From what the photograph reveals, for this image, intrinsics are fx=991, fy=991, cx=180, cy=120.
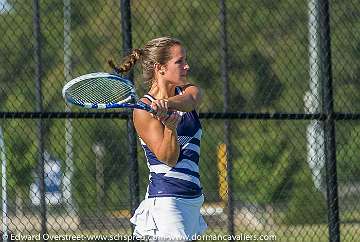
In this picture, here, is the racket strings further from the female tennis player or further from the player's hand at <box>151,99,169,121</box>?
the player's hand at <box>151,99,169,121</box>

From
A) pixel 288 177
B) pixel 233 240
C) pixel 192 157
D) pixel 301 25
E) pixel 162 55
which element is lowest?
pixel 288 177

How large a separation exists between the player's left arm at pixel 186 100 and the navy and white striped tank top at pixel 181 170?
0.20ft

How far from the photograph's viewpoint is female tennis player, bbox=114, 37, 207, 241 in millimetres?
4051

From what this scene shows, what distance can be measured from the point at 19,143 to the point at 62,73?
1172 millimetres

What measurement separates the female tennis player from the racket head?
94mm

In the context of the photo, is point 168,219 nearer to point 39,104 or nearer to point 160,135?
point 160,135

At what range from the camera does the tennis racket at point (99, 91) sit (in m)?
4.31

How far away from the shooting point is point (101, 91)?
4.51m

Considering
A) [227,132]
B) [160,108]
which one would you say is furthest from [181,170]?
[227,132]

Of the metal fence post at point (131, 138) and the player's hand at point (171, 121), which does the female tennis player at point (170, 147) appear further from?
the metal fence post at point (131, 138)

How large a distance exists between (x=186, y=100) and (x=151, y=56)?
30cm

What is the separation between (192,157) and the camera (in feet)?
13.8

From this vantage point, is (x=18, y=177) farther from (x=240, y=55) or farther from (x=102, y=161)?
(x=240, y=55)

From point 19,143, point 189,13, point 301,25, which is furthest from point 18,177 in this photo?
point 301,25
